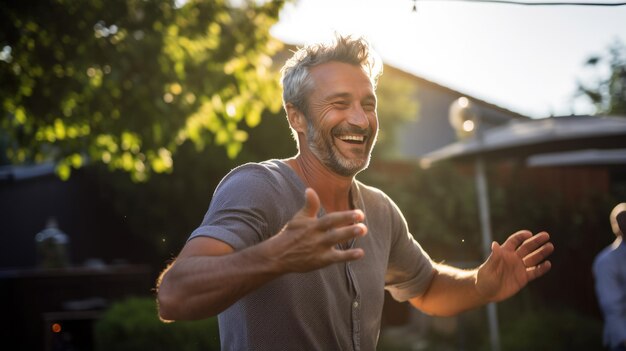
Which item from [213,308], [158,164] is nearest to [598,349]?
[158,164]

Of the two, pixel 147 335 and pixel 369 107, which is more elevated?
pixel 369 107

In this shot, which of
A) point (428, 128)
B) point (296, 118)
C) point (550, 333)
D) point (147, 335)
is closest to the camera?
point (296, 118)

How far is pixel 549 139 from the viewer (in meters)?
9.38

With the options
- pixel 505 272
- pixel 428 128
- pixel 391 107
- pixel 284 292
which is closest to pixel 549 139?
pixel 505 272

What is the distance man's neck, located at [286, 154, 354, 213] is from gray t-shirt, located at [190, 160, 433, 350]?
11 cm

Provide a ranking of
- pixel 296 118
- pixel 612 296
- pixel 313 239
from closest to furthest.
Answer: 1. pixel 313 239
2. pixel 296 118
3. pixel 612 296

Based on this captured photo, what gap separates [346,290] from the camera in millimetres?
2793

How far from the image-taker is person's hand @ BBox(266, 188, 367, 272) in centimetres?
212

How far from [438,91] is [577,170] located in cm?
1430

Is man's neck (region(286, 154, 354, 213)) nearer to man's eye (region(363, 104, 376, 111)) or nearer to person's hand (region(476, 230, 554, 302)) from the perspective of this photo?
man's eye (region(363, 104, 376, 111))

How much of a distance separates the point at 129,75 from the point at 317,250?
5287mm

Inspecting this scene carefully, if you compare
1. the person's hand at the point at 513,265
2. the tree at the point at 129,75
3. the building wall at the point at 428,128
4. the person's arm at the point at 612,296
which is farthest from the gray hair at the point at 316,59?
the building wall at the point at 428,128

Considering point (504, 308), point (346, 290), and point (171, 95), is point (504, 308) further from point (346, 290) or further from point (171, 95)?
point (346, 290)

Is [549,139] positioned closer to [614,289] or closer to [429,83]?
[614,289]
